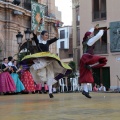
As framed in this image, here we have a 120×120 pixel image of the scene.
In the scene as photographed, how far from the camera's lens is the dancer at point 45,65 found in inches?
336

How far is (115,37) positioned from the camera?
30438 mm

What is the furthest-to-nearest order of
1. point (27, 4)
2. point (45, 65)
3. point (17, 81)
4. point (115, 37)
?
point (115, 37)
point (27, 4)
point (17, 81)
point (45, 65)

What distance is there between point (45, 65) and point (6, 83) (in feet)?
17.1

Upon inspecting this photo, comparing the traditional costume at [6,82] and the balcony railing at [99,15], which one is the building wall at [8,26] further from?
the balcony railing at [99,15]

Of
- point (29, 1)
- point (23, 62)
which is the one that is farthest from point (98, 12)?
point (23, 62)

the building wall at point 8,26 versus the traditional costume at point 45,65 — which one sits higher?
the building wall at point 8,26

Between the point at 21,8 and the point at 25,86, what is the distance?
31.6ft

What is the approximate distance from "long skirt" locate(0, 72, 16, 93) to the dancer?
473 cm

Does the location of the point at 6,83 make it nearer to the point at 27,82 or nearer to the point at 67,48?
the point at 27,82

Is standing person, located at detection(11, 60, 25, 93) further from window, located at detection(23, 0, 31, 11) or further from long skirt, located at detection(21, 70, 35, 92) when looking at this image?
window, located at detection(23, 0, 31, 11)

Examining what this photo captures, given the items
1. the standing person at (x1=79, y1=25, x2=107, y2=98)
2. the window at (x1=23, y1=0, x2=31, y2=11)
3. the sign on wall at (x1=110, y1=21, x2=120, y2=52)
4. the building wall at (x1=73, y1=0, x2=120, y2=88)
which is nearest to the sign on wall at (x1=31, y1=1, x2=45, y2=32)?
the window at (x1=23, y1=0, x2=31, y2=11)

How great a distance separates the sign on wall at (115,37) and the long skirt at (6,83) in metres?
18.1

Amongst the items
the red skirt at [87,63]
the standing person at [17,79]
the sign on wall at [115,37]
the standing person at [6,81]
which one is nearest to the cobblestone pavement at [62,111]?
the red skirt at [87,63]

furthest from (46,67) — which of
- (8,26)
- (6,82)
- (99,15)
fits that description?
(99,15)
